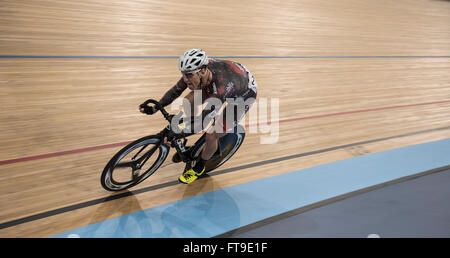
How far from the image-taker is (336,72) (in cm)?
533

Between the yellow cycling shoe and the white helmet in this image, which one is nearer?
the white helmet

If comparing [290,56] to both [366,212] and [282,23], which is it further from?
[366,212]

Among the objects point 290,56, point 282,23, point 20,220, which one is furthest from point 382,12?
point 20,220

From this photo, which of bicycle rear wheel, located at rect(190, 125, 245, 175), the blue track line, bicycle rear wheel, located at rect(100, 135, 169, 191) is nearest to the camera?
the blue track line

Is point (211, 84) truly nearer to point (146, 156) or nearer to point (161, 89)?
point (146, 156)

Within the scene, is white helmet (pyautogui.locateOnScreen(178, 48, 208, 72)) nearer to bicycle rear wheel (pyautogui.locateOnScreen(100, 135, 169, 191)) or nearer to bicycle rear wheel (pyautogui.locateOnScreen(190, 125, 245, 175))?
bicycle rear wheel (pyautogui.locateOnScreen(100, 135, 169, 191))

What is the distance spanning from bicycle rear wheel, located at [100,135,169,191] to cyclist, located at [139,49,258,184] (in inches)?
8.3

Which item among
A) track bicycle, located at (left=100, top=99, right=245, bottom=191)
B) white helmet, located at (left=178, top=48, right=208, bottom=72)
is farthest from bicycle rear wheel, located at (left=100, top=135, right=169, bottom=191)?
white helmet, located at (left=178, top=48, right=208, bottom=72)

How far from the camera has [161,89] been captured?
3805mm

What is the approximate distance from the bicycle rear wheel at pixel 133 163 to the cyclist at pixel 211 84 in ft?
0.69

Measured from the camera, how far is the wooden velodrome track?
7.90 ft

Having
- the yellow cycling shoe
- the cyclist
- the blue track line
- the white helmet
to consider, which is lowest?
the blue track line

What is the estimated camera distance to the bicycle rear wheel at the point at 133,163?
2.19 m

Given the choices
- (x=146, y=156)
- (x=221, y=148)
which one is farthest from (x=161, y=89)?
(x=146, y=156)
